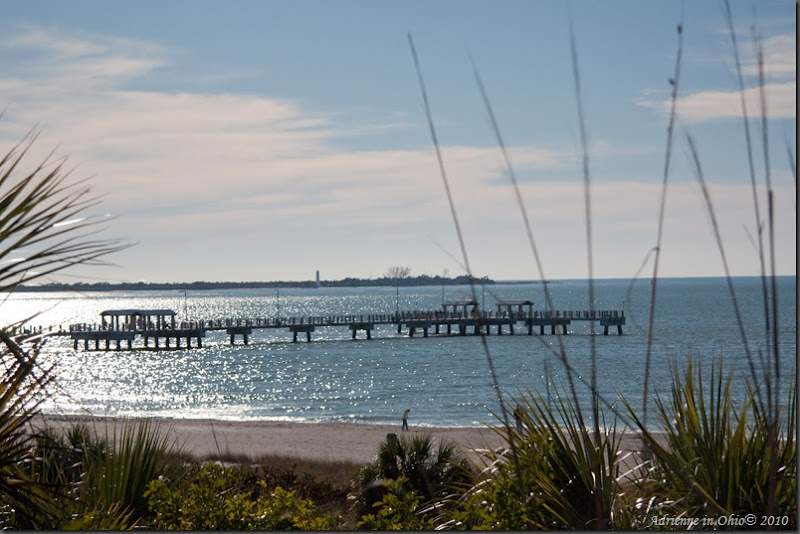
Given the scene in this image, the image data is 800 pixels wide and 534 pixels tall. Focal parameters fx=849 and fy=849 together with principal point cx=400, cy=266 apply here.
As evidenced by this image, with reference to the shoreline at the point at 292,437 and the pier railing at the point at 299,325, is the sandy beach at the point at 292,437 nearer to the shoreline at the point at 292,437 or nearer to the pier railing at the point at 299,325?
the shoreline at the point at 292,437

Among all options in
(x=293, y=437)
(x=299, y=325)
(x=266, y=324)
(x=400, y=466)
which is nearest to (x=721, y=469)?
(x=400, y=466)

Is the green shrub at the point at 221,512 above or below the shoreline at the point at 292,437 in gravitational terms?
above

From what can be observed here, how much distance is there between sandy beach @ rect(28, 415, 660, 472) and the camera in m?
29.9

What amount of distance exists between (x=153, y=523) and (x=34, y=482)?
1392mm

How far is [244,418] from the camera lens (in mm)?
47250

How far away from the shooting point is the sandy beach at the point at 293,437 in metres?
29.9

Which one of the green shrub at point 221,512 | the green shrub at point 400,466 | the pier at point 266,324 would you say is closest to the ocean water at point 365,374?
the pier at point 266,324

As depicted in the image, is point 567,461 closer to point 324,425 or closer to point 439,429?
point 439,429

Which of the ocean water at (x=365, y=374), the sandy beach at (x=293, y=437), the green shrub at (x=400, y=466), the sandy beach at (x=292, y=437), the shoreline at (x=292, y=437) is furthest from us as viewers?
the ocean water at (x=365, y=374)

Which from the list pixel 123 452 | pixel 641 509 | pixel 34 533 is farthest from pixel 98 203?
pixel 641 509

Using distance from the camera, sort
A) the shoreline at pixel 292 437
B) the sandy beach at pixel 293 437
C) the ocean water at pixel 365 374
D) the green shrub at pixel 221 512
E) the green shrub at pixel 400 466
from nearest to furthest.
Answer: the green shrub at pixel 221 512, the green shrub at pixel 400 466, the shoreline at pixel 292 437, the sandy beach at pixel 293 437, the ocean water at pixel 365 374

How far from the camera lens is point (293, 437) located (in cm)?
3672

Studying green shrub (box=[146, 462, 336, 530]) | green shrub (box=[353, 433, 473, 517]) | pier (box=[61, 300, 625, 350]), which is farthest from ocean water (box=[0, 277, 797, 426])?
green shrub (box=[146, 462, 336, 530])

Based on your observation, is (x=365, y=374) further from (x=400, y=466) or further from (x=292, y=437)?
(x=400, y=466)
